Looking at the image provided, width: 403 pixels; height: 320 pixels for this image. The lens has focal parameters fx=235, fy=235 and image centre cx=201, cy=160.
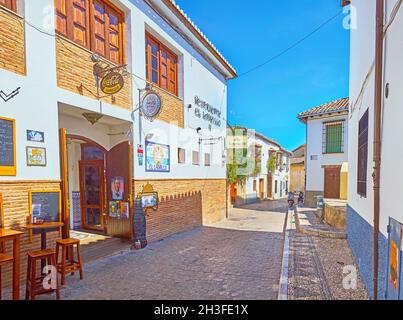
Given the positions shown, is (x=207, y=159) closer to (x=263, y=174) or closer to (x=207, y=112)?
(x=207, y=112)

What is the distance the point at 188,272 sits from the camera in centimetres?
501

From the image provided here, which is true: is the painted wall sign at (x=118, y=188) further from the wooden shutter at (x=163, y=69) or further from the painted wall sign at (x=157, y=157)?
the wooden shutter at (x=163, y=69)

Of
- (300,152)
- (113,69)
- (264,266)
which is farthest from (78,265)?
(300,152)

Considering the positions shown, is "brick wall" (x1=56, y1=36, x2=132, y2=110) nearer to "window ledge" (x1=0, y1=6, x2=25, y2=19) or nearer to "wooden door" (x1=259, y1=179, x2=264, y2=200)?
"window ledge" (x1=0, y1=6, x2=25, y2=19)

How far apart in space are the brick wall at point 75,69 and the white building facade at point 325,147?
14.1m

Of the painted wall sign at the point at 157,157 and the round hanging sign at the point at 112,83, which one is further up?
the round hanging sign at the point at 112,83

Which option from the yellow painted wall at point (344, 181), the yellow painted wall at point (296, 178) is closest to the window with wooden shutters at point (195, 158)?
the yellow painted wall at point (344, 181)

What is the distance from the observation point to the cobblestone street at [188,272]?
4.07 meters

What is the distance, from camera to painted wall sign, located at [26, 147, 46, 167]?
4160 millimetres

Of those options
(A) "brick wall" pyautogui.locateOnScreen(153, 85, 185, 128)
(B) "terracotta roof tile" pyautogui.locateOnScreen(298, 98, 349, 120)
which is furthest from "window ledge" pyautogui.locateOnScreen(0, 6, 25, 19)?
(B) "terracotta roof tile" pyautogui.locateOnScreen(298, 98, 349, 120)
